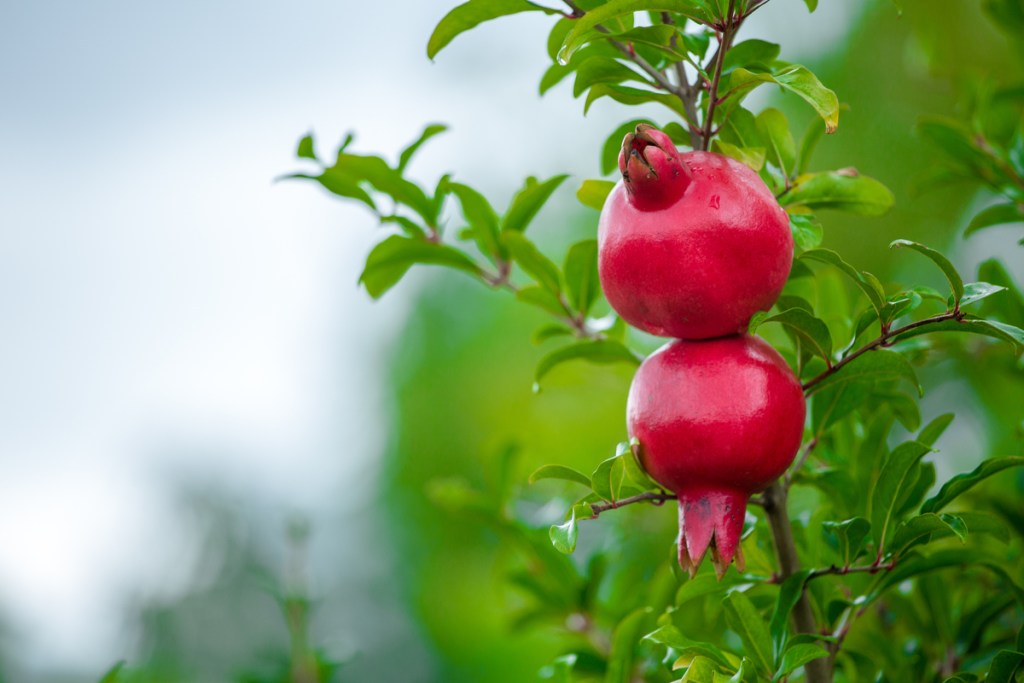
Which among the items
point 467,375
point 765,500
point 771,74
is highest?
point 771,74

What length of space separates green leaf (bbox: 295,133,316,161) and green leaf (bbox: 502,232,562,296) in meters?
0.15

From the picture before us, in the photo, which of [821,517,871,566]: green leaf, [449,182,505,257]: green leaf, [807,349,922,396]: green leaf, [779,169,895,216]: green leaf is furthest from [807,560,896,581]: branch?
[449,182,505,257]: green leaf

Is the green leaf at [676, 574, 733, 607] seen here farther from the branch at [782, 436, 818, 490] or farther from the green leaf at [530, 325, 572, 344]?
the green leaf at [530, 325, 572, 344]

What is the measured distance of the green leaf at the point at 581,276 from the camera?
0.66 meters

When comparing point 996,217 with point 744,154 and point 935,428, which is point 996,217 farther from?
point 744,154

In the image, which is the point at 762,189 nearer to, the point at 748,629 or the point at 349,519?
the point at 748,629

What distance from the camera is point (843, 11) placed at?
2203 mm

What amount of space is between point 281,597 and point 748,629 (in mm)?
646

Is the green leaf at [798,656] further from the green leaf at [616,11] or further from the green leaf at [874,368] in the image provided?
the green leaf at [616,11]

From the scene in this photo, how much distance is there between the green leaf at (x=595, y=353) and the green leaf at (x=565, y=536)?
19 cm

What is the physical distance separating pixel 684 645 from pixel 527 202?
33cm

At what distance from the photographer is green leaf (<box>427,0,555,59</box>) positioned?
549 mm

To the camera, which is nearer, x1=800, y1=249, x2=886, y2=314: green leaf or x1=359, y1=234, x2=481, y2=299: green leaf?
x1=800, y1=249, x2=886, y2=314: green leaf

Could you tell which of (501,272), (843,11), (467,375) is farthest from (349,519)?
(501,272)
